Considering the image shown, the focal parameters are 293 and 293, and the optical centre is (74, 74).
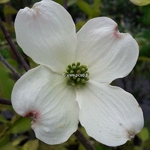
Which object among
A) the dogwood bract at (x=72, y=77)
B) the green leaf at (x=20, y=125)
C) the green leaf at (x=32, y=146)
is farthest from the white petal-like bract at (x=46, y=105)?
the green leaf at (x=32, y=146)

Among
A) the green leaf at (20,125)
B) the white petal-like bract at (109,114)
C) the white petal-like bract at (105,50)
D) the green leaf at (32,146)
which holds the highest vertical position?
the white petal-like bract at (105,50)

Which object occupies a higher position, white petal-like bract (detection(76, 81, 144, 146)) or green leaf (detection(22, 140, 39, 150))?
white petal-like bract (detection(76, 81, 144, 146))

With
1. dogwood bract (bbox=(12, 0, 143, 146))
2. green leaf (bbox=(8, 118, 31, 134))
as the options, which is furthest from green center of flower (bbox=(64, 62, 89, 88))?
green leaf (bbox=(8, 118, 31, 134))

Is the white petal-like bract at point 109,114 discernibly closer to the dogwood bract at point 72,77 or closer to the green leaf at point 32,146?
the dogwood bract at point 72,77

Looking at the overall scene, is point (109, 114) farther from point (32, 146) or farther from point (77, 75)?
point (32, 146)

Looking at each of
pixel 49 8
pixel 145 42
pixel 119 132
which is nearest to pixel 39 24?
pixel 49 8

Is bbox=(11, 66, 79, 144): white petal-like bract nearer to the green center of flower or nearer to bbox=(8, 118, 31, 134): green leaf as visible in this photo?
the green center of flower
